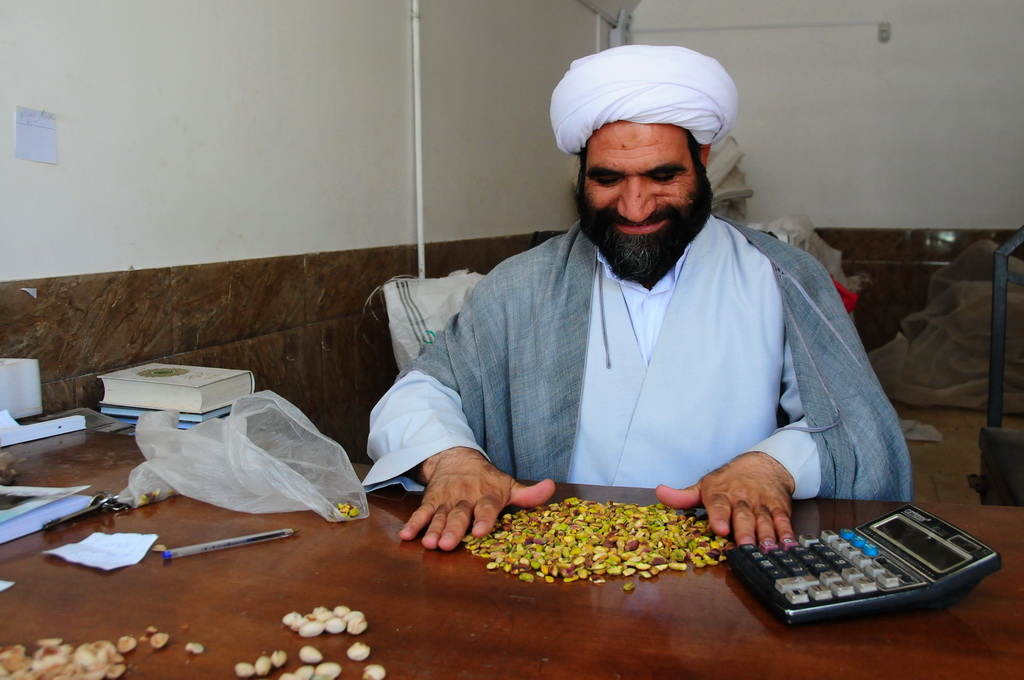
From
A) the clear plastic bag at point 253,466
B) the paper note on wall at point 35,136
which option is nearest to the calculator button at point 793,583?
the clear plastic bag at point 253,466

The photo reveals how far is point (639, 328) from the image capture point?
77.4 inches

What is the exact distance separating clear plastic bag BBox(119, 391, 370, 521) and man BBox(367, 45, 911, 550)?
0.81 feet

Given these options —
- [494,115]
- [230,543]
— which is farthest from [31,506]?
[494,115]

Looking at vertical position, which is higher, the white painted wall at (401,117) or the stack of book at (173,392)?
the white painted wall at (401,117)

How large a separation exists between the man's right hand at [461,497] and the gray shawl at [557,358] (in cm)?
34

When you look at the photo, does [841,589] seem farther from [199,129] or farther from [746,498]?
A: [199,129]

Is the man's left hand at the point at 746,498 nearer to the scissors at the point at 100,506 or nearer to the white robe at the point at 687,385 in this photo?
the white robe at the point at 687,385

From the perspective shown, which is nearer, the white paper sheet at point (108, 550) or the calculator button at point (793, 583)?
the calculator button at point (793, 583)

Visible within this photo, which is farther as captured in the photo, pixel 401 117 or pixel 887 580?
pixel 401 117

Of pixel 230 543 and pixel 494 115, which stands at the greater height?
pixel 494 115

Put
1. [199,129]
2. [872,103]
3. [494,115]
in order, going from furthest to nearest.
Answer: [872,103] → [494,115] → [199,129]

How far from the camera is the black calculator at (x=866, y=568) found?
2.98ft

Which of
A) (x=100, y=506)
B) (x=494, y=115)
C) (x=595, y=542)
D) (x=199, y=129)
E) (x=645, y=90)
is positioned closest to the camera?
(x=595, y=542)

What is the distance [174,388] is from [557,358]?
0.84 meters
